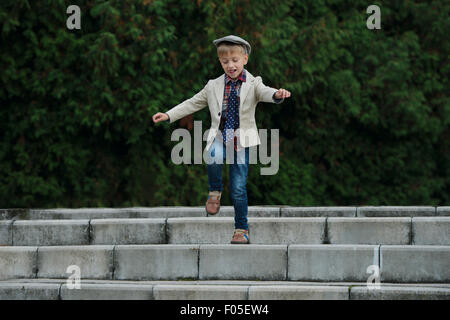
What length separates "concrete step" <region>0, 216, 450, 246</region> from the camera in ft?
25.7

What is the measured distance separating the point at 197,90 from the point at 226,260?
7.20m

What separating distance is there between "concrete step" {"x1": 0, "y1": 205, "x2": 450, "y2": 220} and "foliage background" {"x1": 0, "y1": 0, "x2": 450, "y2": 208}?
3.55 m

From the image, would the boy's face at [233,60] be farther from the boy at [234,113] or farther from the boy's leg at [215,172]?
the boy's leg at [215,172]

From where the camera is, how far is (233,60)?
23.8 feet

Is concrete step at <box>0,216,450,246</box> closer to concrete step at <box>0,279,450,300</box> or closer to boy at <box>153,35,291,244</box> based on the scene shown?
boy at <box>153,35,291,244</box>

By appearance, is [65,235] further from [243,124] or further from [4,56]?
[4,56]

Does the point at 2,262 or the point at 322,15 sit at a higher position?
the point at 322,15

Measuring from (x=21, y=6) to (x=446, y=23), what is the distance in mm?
8081

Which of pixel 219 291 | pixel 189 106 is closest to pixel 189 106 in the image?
pixel 189 106

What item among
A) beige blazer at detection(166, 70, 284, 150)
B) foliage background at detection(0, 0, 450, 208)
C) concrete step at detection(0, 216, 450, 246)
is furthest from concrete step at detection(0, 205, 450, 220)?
foliage background at detection(0, 0, 450, 208)

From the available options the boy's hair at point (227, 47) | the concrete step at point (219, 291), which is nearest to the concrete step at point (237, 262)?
the concrete step at point (219, 291)

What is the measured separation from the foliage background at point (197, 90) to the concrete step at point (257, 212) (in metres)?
3.55
